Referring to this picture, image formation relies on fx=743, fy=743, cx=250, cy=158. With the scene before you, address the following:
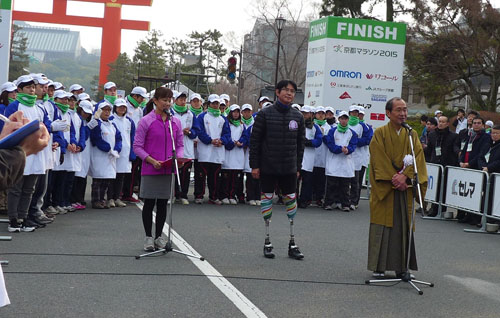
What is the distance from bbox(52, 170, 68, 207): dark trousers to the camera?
12.6m

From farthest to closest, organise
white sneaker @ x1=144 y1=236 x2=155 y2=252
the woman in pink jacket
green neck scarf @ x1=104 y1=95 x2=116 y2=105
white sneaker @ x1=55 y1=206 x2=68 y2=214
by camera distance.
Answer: green neck scarf @ x1=104 y1=95 x2=116 y2=105, white sneaker @ x1=55 y1=206 x2=68 y2=214, white sneaker @ x1=144 y1=236 x2=155 y2=252, the woman in pink jacket

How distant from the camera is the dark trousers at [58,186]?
41.2ft

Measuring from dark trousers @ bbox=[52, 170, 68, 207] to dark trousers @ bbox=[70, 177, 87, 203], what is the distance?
802 mm

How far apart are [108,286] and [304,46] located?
6187 centimetres

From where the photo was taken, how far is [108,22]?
235 feet

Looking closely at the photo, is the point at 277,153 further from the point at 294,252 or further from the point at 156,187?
the point at 156,187

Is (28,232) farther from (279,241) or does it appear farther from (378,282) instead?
(378,282)

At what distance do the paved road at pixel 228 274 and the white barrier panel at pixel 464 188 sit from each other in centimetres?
162

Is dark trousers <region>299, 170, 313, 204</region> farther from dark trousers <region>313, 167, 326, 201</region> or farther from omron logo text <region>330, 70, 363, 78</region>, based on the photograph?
omron logo text <region>330, 70, 363, 78</region>

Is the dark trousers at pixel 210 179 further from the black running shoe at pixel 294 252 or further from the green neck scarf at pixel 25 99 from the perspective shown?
the black running shoe at pixel 294 252

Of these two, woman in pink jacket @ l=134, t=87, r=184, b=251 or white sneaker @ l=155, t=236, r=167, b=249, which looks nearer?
woman in pink jacket @ l=134, t=87, r=184, b=251

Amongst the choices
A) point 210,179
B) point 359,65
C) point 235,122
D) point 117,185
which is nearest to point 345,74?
point 359,65

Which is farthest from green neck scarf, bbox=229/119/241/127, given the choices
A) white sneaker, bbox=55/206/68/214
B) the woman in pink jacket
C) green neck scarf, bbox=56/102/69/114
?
the woman in pink jacket

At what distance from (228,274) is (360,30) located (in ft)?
45.1
